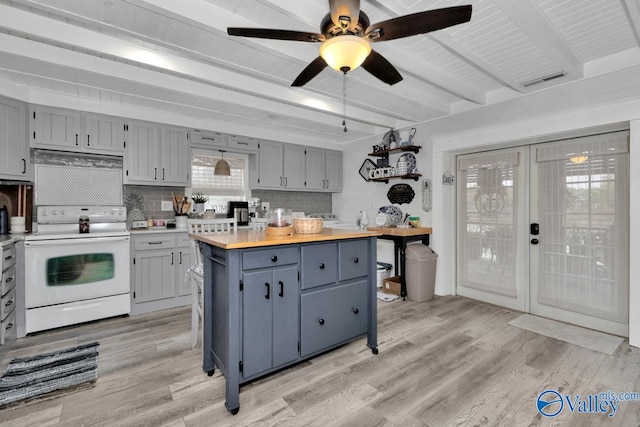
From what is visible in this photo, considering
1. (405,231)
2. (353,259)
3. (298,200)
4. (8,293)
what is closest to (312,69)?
(353,259)

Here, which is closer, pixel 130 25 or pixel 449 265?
pixel 130 25

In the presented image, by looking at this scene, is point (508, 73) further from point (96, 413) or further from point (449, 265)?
point (96, 413)

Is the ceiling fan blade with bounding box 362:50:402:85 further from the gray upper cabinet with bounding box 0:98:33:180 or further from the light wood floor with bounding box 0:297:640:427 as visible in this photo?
the gray upper cabinet with bounding box 0:98:33:180

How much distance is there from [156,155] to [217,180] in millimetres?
987

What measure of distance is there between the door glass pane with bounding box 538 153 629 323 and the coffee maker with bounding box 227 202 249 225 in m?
3.90

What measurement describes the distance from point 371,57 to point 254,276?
1.62m

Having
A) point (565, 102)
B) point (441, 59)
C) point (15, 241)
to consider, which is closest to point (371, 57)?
point (441, 59)

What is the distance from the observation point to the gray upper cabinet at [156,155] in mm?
3773

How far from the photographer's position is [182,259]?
3.84 metres

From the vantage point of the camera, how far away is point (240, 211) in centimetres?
461

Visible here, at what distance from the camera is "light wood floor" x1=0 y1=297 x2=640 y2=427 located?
5.96 ft

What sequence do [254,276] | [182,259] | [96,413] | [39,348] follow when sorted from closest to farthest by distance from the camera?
1. [96,413]
2. [254,276]
3. [39,348]
4. [182,259]
